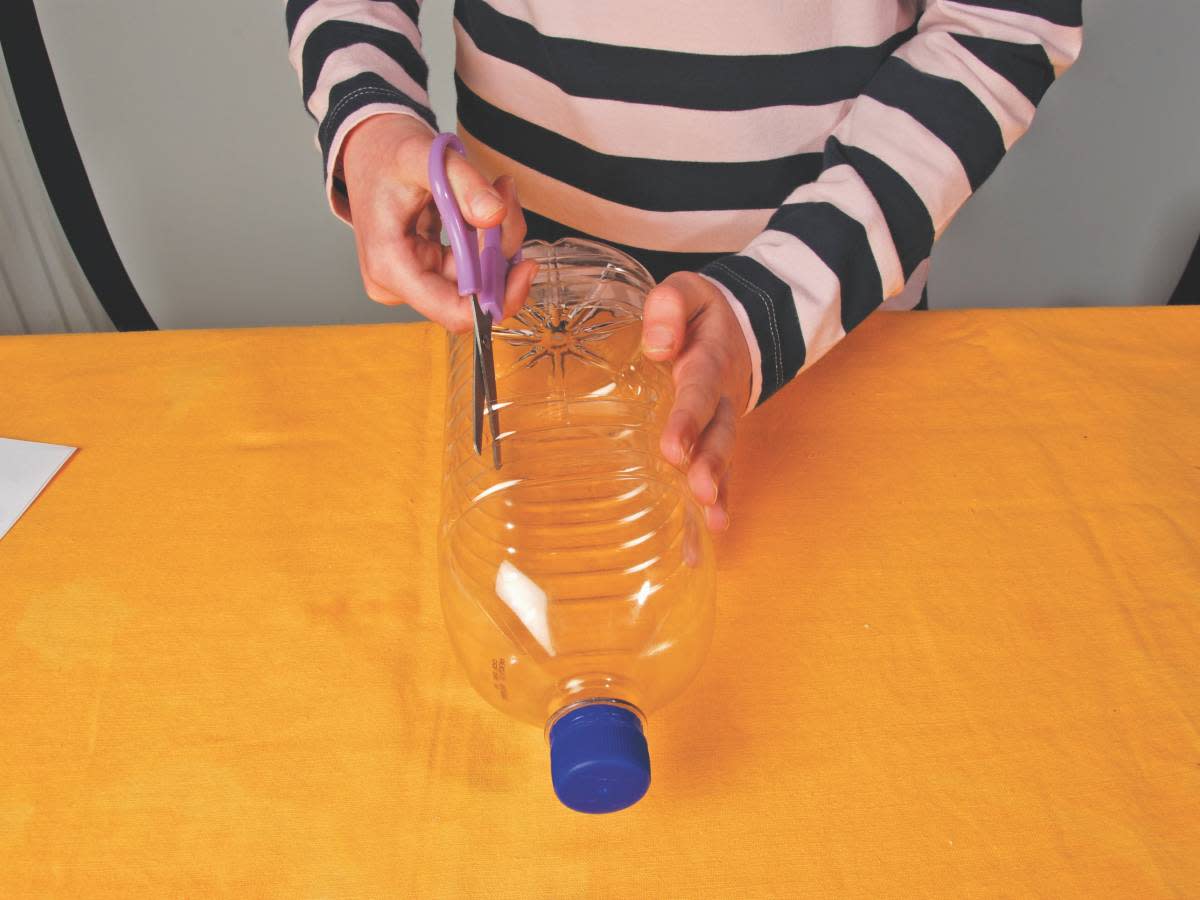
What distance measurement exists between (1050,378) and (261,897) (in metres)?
0.67

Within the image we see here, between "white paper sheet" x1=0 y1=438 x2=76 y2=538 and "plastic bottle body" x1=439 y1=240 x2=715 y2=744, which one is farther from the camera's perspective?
"white paper sheet" x1=0 y1=438 x2=76 y2=538

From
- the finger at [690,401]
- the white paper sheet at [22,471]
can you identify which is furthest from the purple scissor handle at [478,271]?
the white paper sheet at [22,471]

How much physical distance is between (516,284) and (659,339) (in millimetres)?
97

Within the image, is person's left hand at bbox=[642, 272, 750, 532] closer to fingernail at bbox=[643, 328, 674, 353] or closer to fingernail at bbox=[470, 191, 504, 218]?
fingernail at bbox=[643, 328, 674, 353]

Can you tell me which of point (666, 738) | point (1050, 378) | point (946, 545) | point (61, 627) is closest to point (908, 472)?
point (946, 545)

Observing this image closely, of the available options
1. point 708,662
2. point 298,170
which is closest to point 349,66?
point 708,662

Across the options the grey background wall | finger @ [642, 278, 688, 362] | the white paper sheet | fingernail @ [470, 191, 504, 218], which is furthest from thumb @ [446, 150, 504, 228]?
the grey background wall

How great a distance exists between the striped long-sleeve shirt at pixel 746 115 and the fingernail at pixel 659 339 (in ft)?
0.29

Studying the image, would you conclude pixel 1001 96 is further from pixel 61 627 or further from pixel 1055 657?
pixel 61 627

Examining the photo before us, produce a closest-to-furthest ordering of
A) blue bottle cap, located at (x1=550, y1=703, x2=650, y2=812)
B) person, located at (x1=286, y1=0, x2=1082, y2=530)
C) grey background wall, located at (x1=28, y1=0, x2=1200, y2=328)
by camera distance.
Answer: blue bottle cap, located at (x1=550, y1=703, x2=650, y2=812) < person, located at (x1=286, y1=0, x2=1082, y2=530) < grey background wall, located at (x1=28, y1=0, x2=1200, y2=328)

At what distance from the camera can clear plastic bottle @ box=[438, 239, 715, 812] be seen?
49 centimetres

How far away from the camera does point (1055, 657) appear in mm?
553

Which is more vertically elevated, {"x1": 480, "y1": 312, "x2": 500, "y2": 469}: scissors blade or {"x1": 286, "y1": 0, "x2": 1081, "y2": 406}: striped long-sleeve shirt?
{"x1": 286, "y1": 0, "x2": 1081, "y2": 406}: striped long-sleeve shirt

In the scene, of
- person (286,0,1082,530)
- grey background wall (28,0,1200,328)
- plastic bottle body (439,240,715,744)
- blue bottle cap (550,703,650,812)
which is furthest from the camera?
grey background wall (28,0,1200,328)
